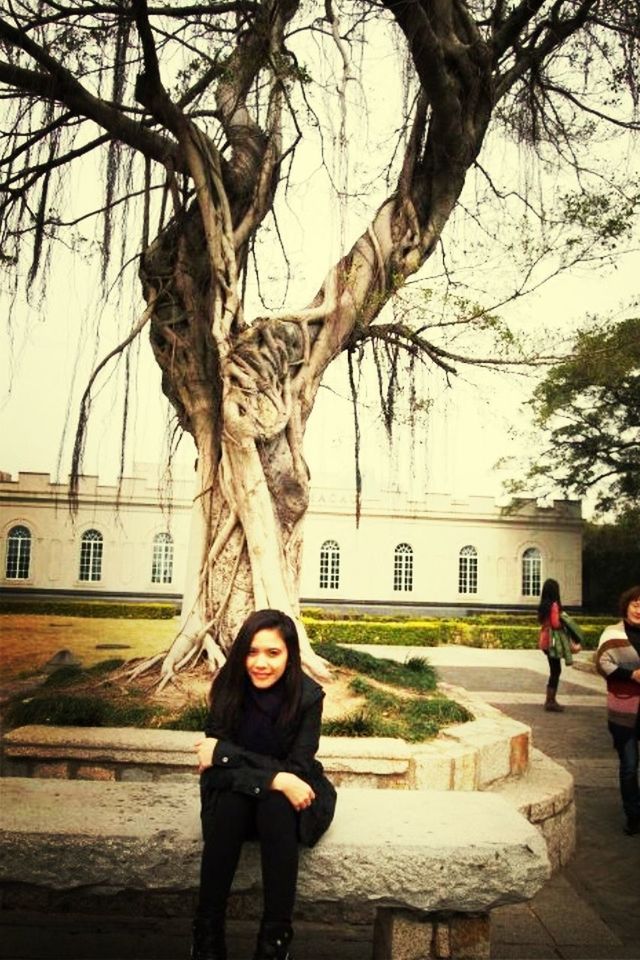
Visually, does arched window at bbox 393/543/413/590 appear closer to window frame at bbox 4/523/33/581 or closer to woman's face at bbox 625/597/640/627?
window frame at bbox 4/523/33/581

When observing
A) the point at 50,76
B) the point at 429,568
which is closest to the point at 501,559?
the point at 429,568

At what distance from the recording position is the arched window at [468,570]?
37125 millimetres

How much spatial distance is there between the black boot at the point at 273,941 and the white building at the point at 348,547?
3020 cm

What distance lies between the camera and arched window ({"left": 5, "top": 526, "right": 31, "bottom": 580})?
3400cm

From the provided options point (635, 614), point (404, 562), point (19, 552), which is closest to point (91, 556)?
point (19, 552)

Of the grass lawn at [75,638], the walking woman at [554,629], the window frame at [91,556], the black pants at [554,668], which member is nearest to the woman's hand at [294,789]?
the walking woman at [554,629]

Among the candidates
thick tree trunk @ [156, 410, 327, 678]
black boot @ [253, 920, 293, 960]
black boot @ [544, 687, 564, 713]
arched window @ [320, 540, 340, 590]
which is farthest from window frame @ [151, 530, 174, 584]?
black boot @ [253, 920, 293, 960]

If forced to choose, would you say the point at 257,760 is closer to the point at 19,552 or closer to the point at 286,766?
the point at 286,766

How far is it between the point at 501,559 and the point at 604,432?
12.5 meters

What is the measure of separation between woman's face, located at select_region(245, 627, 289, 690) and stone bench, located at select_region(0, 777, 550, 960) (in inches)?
22.1

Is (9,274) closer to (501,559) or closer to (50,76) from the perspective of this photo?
(50,76)

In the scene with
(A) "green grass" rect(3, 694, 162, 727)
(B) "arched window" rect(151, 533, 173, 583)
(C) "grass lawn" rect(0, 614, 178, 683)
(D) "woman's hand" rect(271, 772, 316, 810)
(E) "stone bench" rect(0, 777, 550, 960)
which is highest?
(B) "arched window" rect(151, 533, 173, 583)

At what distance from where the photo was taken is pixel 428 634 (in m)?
19.5

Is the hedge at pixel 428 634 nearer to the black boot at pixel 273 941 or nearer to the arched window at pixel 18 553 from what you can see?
the black boot at pixel 273 941
